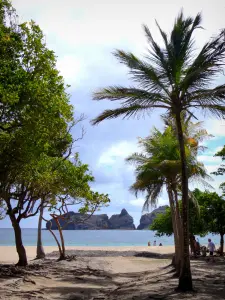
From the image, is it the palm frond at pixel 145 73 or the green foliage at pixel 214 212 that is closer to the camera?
the palm frond at pixel 145 73

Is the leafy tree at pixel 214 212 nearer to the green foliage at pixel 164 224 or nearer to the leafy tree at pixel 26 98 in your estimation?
the green foliage at pixel 164 224

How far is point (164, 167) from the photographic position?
18312mm

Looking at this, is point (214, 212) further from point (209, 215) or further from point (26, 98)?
point (26, 98)

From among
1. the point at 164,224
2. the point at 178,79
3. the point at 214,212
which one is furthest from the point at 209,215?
the point at 178,79

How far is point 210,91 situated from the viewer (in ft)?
38.9

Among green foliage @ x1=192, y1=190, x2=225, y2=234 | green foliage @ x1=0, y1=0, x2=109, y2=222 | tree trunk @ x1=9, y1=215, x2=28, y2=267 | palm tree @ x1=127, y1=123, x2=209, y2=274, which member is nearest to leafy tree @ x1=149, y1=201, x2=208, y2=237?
green foliage @ x1=192, y1=190, x2=225, y2=234

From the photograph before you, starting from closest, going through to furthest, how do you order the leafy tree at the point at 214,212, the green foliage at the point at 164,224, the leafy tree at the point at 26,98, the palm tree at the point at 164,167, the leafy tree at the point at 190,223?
the leafy tree at the point at 26,98 → the palm tree at the point at 164,167 → the leafy tree at the point at 214,212 → the leafy tree at the point at 190,223 → the green foliage at the point at 164,224

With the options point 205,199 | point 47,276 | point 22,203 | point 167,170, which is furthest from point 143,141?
point 205,199

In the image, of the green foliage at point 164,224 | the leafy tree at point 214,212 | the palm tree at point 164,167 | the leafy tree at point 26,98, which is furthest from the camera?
the green foliage at point 164,224

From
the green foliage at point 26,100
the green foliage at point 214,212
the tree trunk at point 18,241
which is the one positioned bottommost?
the tree trunk at point 18,241

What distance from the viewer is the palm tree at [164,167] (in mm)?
18547

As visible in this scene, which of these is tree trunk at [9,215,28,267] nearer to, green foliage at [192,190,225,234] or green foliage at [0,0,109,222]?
green foliage at [0,0,109,222]

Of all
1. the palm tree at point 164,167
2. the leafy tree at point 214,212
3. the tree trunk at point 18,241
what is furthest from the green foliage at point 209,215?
the tree trunk at point 18,241

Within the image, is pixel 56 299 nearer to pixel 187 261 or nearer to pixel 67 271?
pixel 187 261
